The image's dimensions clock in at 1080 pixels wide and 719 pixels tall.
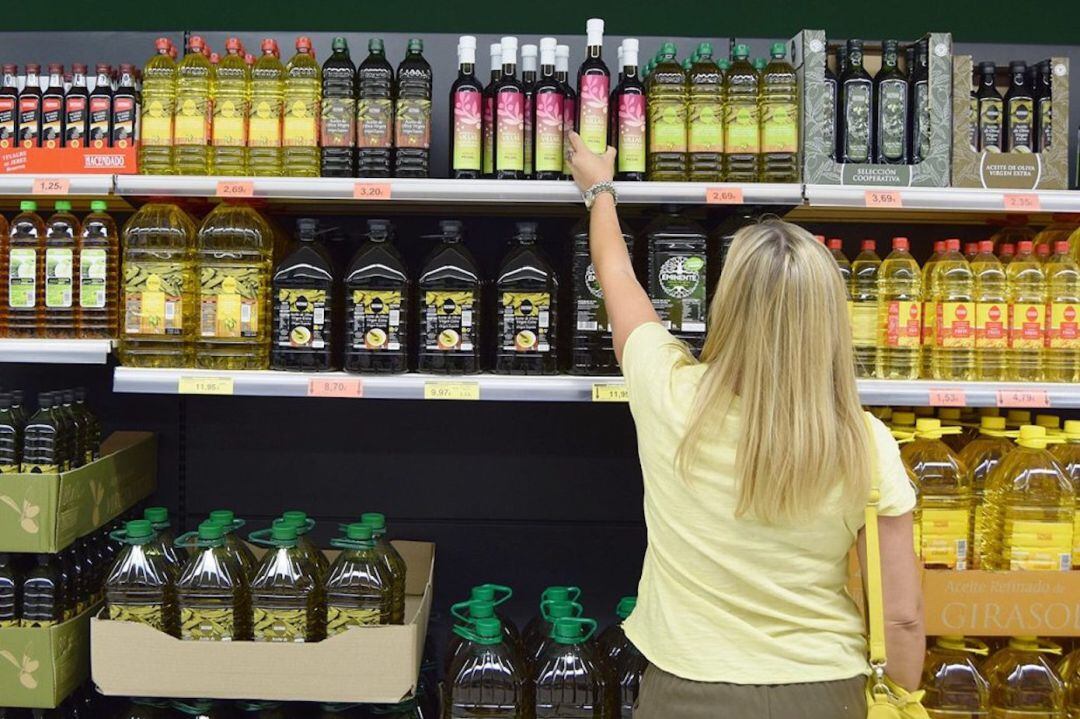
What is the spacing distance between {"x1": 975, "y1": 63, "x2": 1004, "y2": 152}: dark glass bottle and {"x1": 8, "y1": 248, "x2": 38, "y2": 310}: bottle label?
263 centimetres

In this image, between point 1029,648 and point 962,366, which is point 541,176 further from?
point 1029,648

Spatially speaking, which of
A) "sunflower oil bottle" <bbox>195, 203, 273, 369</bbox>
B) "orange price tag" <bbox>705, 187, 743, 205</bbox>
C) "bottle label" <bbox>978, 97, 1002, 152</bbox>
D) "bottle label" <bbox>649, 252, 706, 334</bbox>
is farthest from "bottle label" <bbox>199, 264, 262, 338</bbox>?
"bottle label" <bbox>978, 97, 1002, 152</bbox>

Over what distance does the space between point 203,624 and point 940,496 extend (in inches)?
79.0

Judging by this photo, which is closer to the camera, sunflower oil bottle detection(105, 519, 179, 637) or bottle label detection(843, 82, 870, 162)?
sunflower oil bottle detection(105, 519, 179, 637)

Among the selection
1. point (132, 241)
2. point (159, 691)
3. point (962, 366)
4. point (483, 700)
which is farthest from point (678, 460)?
point (132, 241)

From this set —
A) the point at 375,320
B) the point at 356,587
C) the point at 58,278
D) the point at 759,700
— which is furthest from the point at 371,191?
the point at 759,700

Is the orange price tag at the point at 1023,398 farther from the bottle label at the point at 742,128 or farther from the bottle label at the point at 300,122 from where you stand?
the bottle label at the point at 300,122

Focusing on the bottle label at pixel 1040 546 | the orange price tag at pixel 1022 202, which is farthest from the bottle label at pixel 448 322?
the bottle label at pixel 1040 546

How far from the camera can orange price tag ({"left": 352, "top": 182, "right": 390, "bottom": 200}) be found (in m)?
2.38

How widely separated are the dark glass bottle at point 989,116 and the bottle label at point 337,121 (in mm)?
1744

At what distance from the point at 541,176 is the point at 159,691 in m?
1.62

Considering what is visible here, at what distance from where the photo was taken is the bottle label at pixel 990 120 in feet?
8.57

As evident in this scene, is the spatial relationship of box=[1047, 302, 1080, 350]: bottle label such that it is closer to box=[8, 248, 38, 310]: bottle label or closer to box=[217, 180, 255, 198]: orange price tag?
box=[217, 180, 255, 198]: orange price tag

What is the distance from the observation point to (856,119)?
2.52 metres
